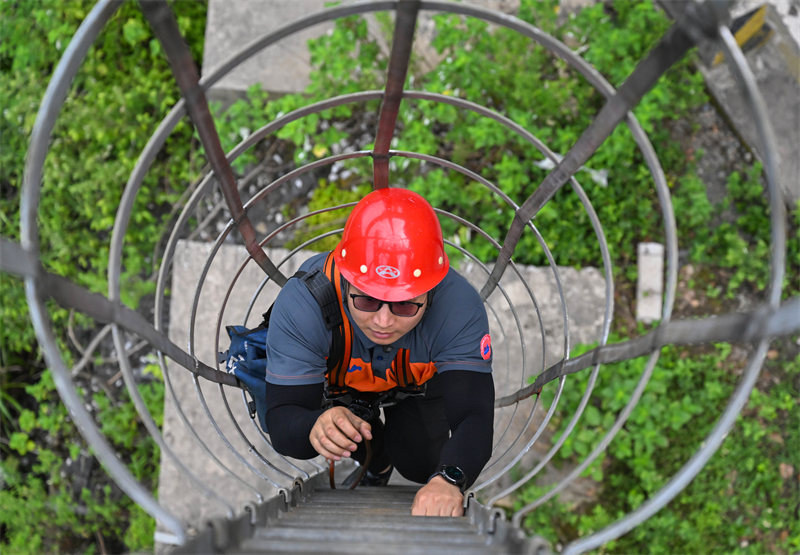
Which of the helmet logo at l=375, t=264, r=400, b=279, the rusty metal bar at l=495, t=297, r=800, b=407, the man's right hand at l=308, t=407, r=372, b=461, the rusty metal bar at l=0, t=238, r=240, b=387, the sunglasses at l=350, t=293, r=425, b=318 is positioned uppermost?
the helmet logo at l=375, t=264, r=400, b=279

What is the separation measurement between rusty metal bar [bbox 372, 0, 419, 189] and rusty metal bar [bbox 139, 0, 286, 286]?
27.4 inches

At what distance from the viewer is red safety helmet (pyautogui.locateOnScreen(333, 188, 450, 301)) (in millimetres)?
2662

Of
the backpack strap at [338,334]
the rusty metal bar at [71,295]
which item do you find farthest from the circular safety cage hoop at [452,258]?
the backpack strap at [338,334]

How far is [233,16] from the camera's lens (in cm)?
515

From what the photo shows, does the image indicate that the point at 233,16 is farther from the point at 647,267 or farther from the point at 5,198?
the point at 647,267

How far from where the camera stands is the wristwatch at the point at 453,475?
2.47 m

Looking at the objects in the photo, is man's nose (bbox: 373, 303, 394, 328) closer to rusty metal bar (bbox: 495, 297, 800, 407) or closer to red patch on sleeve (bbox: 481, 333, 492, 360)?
red patch on sleeve (bbox: 481, 333, 492, 360)

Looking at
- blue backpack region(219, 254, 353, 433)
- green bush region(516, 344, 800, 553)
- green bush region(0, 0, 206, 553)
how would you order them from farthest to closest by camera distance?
green bush region(0, 0, 206, 553)
green bush region(516, 344, 800, 553)
blue backpack region(219, 254, 353, 433)

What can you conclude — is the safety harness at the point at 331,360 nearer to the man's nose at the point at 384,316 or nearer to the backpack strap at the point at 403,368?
the backpack strap at the point at 403,368

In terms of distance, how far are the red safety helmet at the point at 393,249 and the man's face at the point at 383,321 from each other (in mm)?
56

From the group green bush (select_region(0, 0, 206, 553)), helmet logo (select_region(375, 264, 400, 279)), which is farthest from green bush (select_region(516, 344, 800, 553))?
green bush (select_region(0, 0, 206, 553))

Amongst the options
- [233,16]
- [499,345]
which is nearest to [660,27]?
[499,345]

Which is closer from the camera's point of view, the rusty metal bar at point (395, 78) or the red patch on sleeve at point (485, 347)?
the rusty metal bar at point (395, 78)

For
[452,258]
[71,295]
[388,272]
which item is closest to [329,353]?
[388,272]
